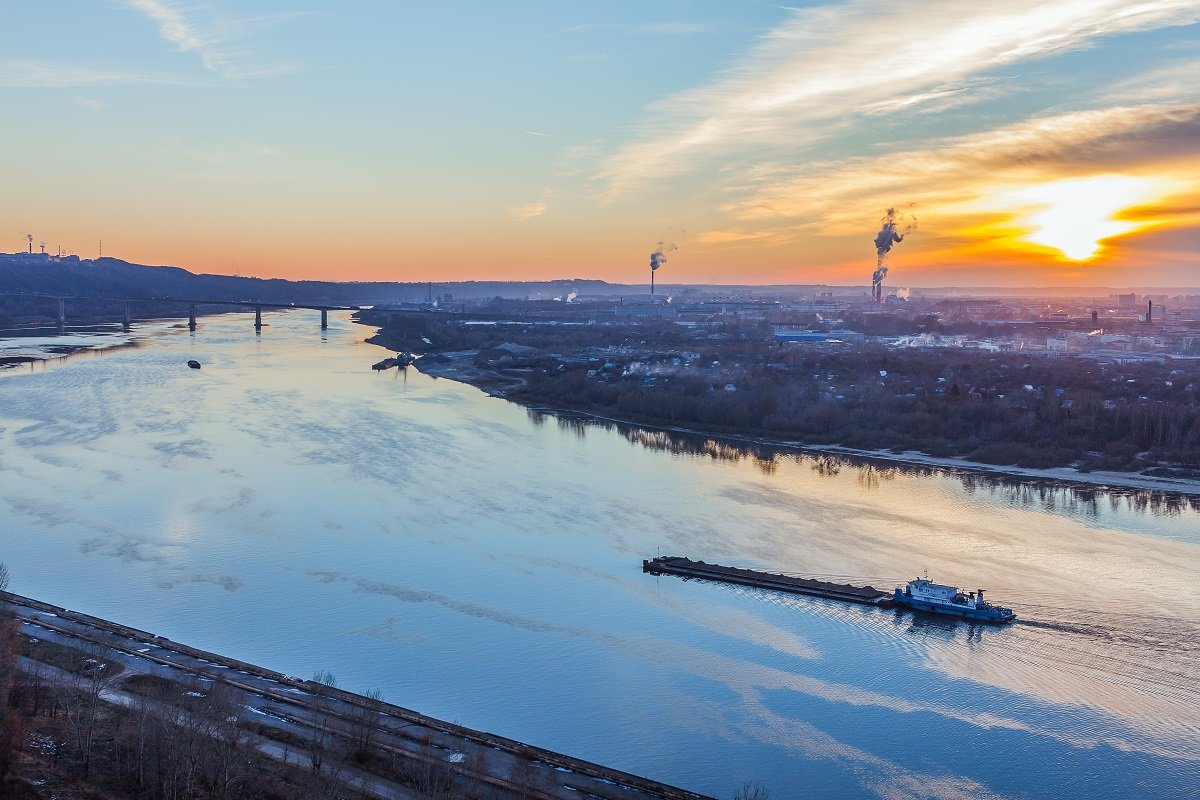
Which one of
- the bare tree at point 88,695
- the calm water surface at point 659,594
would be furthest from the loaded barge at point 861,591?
the bare tree at point 88,695

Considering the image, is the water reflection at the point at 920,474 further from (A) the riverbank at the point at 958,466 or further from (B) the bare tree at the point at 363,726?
(B) the bare tree at the point at 363,726

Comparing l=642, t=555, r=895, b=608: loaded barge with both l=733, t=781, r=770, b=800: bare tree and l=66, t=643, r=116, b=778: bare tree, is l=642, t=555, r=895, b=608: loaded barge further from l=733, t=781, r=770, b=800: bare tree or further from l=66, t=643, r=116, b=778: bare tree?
l=66, t=643, r=116, b=778: bare tree

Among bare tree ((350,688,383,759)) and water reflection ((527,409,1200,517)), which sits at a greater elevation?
water reflection ((527,409,1200,517))

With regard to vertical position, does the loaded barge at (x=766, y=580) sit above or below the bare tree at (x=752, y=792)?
above

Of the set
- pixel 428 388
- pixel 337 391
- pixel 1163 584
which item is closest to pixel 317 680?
pixel 1163 584

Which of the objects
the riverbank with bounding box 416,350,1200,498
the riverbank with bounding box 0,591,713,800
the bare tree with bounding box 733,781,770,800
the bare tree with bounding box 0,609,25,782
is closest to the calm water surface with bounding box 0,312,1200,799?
the bare tree with bounding box 733,781,770,800
